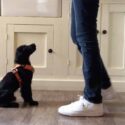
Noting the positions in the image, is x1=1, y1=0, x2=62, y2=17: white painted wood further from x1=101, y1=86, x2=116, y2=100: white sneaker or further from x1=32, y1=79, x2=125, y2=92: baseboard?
x1=101, y1=86, x2=116, y2=100: white sneaker

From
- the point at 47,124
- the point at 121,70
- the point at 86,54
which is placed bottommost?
the point at 47,124

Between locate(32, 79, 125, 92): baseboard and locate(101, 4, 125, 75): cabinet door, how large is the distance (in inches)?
4.1

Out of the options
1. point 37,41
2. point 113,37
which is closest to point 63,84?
point 37,41

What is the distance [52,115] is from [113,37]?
959 millimetres

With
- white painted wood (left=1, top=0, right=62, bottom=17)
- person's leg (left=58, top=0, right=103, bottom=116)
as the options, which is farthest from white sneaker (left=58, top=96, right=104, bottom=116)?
white painted wood (left=1, top=0, right=62, bottom=17)

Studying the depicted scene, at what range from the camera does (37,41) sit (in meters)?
2.44

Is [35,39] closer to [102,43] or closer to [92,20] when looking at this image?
[102,43]

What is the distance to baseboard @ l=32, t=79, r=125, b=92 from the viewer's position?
2451 millimetres

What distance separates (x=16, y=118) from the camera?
1.61 meters

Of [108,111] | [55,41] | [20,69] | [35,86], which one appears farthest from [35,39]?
[108,111]

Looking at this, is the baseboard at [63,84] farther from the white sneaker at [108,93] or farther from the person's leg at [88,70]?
the person's leg at [88,70]

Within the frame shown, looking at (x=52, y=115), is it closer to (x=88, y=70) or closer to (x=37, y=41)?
(x=88, y=70)

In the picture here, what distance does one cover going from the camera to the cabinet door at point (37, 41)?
241 centimetres

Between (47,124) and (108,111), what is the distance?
1.36 ft
